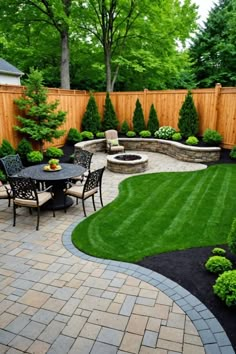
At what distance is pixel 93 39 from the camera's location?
17156 millimetres

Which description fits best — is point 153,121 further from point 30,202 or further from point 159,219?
point 30,202

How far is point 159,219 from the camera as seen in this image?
546 centimetres

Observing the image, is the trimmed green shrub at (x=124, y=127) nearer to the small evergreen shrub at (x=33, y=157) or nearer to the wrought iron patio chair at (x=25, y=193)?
the small evergreen shrub at (x=33, y=157)

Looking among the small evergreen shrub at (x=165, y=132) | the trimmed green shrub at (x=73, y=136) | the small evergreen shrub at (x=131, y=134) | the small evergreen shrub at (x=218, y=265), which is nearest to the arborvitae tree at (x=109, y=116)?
the small evergreen shrub at (x=131, y=134)

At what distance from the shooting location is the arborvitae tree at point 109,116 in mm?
13430

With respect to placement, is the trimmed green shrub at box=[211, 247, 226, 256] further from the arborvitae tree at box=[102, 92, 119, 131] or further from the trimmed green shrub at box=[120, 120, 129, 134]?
the arborvitae tree at box=[102, 92, 119, 131]

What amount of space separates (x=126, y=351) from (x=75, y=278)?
53.2 inches

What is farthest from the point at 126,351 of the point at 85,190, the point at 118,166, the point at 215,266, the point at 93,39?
the point at 93,39

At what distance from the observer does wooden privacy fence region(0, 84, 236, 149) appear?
356 inches

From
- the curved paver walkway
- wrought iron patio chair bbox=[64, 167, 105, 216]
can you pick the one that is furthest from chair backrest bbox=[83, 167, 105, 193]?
the curved paver walkway

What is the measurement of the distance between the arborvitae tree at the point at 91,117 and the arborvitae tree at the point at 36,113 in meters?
3.14

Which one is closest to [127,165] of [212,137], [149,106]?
[212,137]

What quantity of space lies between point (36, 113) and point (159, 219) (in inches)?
246

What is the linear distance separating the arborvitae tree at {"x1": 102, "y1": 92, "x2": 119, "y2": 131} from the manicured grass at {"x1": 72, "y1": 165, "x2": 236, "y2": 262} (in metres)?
6.04
